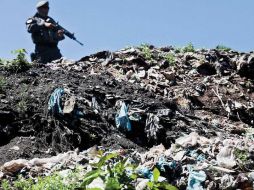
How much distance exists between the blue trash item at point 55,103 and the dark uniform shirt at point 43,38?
318 cm

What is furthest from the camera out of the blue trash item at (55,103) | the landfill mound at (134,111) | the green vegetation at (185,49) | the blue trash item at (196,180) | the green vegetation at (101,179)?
the green vegetation at (185,49)

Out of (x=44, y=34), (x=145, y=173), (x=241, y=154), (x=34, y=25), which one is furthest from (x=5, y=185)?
(x=44, y=34)

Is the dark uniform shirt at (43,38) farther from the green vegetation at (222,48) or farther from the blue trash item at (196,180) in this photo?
the blue trash item at (196,180)

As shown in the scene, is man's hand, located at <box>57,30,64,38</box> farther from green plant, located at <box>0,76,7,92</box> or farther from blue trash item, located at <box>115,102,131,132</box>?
blue trash item, located at <box>115,102,131,132</box>

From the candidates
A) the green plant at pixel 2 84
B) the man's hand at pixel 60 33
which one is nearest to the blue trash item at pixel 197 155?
the green plant at pixel 2 84

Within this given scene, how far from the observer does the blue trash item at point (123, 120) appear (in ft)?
26.7

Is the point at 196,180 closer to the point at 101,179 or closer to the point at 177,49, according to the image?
the point at 101,179

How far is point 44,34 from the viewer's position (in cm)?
1157

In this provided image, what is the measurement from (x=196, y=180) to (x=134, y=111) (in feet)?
10.7

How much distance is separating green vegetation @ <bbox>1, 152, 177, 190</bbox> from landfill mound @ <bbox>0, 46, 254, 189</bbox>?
88cm

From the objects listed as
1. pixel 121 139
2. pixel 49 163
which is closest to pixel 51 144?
pixel 121 139

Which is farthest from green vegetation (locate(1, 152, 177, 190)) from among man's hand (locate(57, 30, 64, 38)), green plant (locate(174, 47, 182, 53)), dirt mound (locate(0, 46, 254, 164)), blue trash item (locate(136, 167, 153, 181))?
green plant (locate(174, 47, 182, 53))

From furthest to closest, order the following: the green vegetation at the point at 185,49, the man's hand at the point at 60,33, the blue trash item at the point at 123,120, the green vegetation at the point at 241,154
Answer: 1. the green vegetation at the point at 185,49
2. the man's hand at the point at 60,33
3. the blue trash item at the point at 123,120
4. the green vegetation at the point at 241,154

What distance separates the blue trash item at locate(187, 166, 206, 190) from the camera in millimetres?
5133
